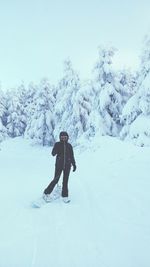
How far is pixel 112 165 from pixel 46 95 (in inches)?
1342

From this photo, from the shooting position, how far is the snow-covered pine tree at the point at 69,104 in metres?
37.8

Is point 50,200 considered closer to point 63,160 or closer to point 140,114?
point 63,160

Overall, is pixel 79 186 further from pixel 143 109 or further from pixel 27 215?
pixel 143 109

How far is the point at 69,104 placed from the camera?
131ft

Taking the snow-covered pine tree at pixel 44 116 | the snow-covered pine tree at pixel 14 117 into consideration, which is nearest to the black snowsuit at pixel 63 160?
the snow-covered pine tree at pixel 44 116

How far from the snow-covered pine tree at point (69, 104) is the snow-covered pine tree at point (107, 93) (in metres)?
6.47

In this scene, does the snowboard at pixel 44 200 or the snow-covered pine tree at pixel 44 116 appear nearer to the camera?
the snowboard at pixel 44 200

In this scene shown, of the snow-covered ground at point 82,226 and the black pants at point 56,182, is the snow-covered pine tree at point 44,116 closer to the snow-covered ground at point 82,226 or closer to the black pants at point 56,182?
the snow-covered ground at point 82,226

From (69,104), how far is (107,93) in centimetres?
1111

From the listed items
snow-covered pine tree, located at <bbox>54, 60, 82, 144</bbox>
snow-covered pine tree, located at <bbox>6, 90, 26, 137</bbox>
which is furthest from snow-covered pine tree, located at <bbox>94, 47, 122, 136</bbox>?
snow-covered pine tree, located at <bbox>6, 90, 26, 137</bbox>

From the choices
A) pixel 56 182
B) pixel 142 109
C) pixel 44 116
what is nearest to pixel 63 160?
pixel 56 182

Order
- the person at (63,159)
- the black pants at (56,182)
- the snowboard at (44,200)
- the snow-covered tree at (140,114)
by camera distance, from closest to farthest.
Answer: the snowboard at (44,200) < the black pants at (56,182) < the person at (63,159) < the snow-covered tree at (140,114)

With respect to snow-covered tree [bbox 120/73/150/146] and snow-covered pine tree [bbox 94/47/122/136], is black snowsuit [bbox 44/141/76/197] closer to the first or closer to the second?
snow-covered tree [bbox 120/73/150/146]

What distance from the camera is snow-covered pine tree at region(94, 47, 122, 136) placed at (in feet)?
97.5
